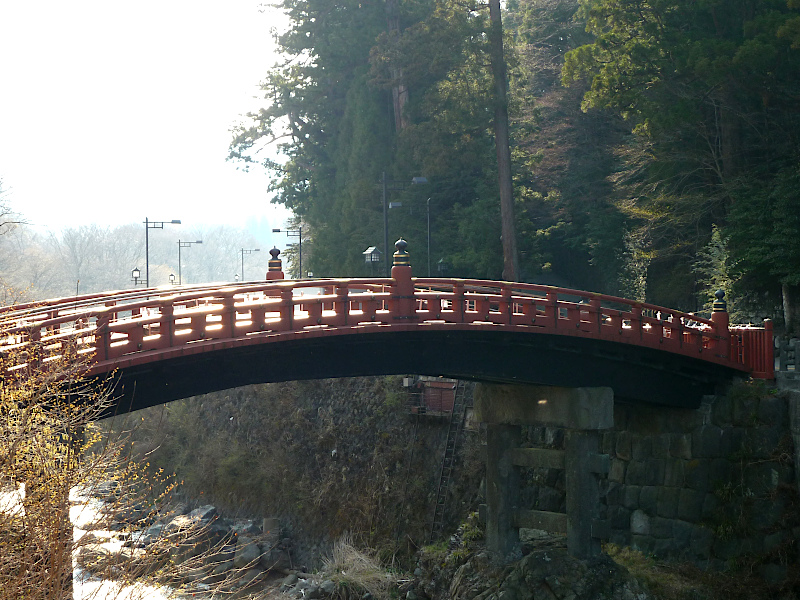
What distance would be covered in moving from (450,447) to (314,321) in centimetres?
1360

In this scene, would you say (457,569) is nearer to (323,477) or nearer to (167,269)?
(323,477)

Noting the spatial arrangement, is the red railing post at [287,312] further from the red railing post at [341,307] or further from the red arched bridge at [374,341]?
the red railing post at [341,307]

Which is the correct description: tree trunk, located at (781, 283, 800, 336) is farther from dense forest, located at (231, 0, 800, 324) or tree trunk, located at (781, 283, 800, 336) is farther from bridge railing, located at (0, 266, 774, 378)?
bridge railing, located at (0, 266, 774, 378)

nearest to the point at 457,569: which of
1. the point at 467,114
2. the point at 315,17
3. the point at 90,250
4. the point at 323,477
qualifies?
the point at 323,477

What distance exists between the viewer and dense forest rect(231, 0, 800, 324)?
26328 millimetres

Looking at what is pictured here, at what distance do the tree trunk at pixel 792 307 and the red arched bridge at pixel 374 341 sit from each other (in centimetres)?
418

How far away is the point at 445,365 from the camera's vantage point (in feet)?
57.0

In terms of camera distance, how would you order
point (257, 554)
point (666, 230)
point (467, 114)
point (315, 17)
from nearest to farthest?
1. point (257, 554)
2. point (666, 230)
3. point (467, 114)
4. point (315, 17)

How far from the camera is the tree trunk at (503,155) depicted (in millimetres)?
35188

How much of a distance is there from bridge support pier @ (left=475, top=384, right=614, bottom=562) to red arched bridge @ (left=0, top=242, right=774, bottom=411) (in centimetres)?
76

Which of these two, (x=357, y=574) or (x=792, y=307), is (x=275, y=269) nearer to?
(x=357, y=574)

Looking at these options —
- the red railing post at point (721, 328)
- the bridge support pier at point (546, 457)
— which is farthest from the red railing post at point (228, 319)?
the red railing post at point (721, 328)

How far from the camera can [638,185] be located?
31.2 metres

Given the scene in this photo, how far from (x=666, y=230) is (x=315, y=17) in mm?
22665
